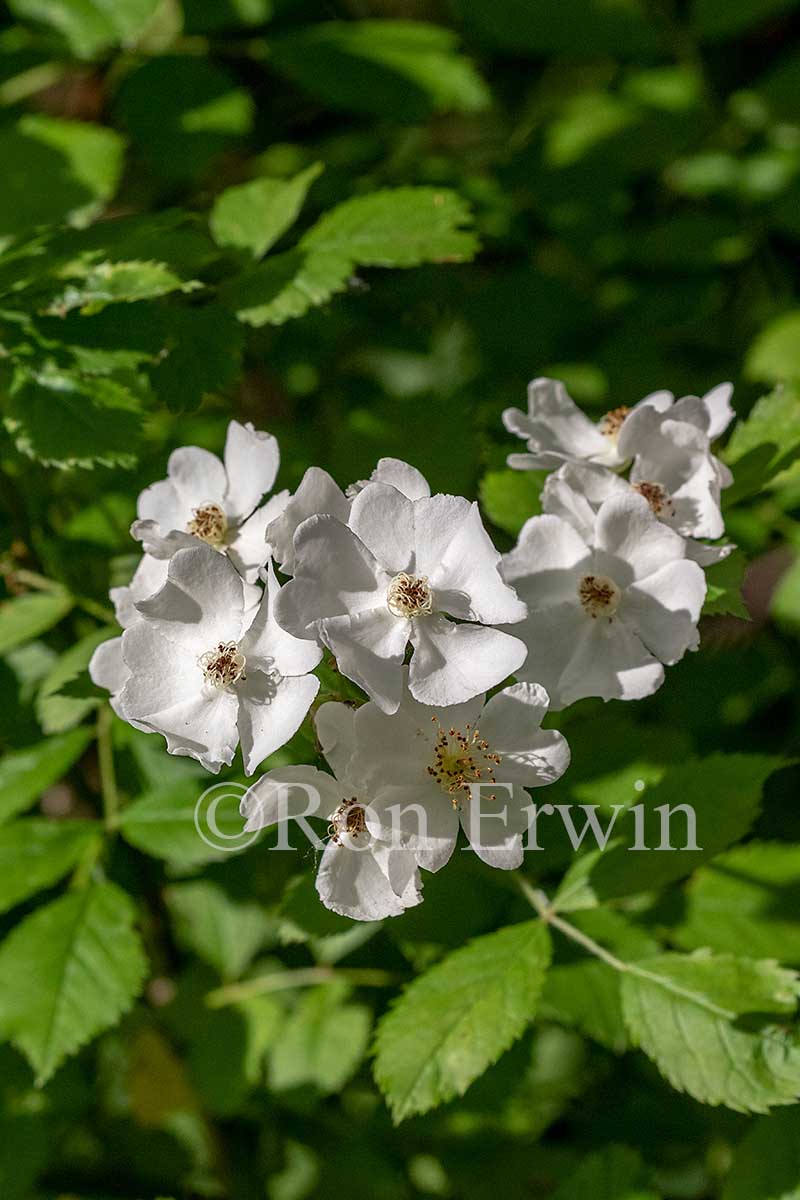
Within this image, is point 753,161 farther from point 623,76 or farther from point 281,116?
point 281,116

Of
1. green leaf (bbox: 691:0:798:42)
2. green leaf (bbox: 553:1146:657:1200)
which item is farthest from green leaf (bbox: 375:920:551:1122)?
green leaf (bbox: 691:0:798:42)

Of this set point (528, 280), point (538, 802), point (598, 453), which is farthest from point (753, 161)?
point (538, 802)

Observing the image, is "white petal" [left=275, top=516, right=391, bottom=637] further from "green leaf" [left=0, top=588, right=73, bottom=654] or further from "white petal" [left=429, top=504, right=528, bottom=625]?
"green leaf" [left=0, top=588, right=73, bottom=654]

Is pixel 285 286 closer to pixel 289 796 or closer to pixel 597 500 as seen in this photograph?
pixel 597 500

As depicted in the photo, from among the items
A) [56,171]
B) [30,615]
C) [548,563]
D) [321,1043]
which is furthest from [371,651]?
[56,171]

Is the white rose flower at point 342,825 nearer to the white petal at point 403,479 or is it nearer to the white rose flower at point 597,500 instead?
the white petal at point 403,479

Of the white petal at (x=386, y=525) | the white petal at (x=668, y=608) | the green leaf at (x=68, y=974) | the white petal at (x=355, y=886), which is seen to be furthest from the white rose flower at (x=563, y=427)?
the green leaf at (x=68, y=974)
